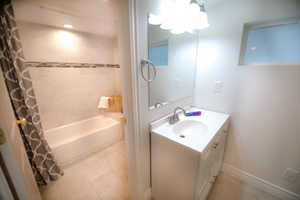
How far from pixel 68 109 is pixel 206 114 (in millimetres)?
2537

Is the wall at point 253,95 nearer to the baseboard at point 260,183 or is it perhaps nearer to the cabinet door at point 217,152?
the baseboard at point 260,183

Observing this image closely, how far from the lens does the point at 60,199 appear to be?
1.36 meters

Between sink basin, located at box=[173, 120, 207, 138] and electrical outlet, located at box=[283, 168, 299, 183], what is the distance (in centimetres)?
98

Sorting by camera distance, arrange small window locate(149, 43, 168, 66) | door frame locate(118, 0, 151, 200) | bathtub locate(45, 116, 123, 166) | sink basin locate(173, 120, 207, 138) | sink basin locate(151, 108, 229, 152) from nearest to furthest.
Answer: door frame locate(118, 0, 151, 200) → sink basin locate(151, 108, 229, 152) → small window locate(149, 43, 168, 66) → sink basin locate(173, 120, 207, 138) → bathtub locate(45, 116, 123, 166)

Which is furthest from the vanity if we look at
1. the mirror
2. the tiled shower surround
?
the tiled shower surround

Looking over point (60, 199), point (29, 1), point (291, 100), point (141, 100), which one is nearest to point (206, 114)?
point (291, 100)

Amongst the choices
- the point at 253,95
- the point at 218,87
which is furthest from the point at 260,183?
the point at 218,87

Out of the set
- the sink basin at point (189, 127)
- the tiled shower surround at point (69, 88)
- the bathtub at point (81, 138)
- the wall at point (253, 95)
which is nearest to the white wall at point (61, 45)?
the tiled shower surround at point (69, 88)

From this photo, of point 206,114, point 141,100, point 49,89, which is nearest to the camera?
point 141,100

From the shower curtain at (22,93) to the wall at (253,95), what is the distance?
83.9 inches

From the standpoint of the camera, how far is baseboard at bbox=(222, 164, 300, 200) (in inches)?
50.5

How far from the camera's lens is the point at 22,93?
1.29 meters

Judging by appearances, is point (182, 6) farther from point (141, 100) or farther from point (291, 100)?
point (291, 100)

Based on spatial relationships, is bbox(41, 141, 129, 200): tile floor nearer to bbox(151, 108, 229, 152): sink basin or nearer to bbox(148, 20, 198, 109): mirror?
bbox(151, 108, 229, 152): sink basin
